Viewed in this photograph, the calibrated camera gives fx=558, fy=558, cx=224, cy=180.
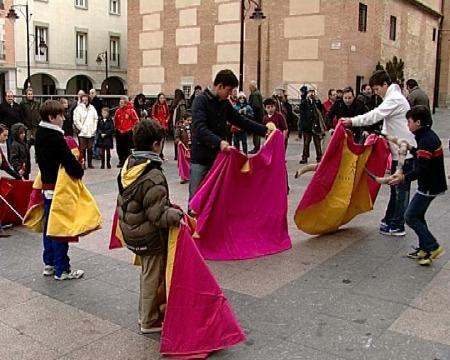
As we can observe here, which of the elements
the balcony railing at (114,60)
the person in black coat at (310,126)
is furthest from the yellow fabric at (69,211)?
the balcony railing at (114,60)

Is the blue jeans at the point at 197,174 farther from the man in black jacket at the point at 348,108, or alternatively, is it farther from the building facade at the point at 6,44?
the building facade at the point at 6,44

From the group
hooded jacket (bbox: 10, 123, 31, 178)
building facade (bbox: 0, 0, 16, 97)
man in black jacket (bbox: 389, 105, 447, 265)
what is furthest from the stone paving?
building facade (bbox: 0, 0, 16, 97)

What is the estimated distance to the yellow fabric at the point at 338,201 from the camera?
21.5 feet

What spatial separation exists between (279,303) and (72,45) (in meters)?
39.7

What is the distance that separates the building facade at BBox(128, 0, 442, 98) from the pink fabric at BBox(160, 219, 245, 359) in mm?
19758

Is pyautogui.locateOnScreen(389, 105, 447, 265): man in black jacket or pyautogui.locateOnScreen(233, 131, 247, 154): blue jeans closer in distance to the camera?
pyautogui.locateOnScreen(389, 105, 447, 265): man in black jacket

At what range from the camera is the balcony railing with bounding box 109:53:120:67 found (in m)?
43.5

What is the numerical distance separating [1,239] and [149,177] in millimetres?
3662

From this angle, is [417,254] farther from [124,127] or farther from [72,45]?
[72,45]

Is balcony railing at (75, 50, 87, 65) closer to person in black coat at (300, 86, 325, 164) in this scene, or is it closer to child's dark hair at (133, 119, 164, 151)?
person in black coat at (300, 86, 325, 164)

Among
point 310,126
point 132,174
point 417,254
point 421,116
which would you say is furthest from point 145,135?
point 310,126

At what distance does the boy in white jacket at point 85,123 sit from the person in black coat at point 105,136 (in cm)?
44

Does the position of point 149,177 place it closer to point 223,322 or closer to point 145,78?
point 223,322

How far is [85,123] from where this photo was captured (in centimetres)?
1260
